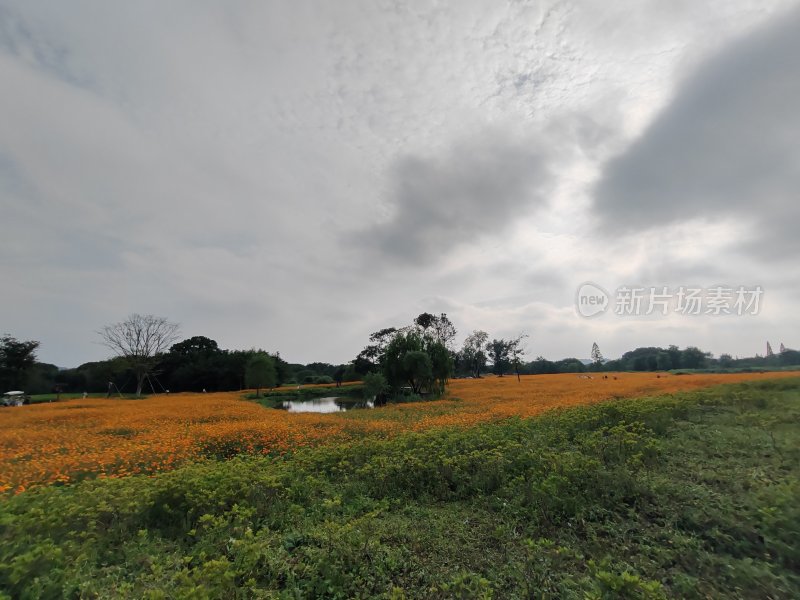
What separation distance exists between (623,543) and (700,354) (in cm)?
5224

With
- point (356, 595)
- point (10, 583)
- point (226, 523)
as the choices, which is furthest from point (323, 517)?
point (10, 583)

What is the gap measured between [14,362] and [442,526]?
159 feet

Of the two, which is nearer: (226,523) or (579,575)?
(579,575)

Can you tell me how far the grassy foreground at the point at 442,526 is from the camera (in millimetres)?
3107

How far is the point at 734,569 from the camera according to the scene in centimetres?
323

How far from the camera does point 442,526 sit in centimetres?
450

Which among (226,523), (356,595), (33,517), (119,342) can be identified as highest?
(119,342)

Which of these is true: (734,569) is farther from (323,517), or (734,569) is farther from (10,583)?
(10,583)

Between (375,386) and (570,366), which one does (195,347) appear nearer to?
→ (375,386)

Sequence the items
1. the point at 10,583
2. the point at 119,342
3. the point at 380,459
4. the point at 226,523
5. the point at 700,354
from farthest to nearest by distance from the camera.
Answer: the point at 700,354 < the point at 119,342 < the point at 380,459 < the point at 226,523 < the point at 10,583

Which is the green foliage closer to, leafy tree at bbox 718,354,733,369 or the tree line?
the tree line

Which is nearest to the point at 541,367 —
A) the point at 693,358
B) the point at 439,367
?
the point at 693,358

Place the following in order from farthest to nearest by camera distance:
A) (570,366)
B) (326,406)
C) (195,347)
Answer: (570,366), (195,347), (326,406)

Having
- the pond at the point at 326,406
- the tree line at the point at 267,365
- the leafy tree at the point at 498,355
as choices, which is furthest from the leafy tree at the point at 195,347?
the leafy tree at the point at 498,355
